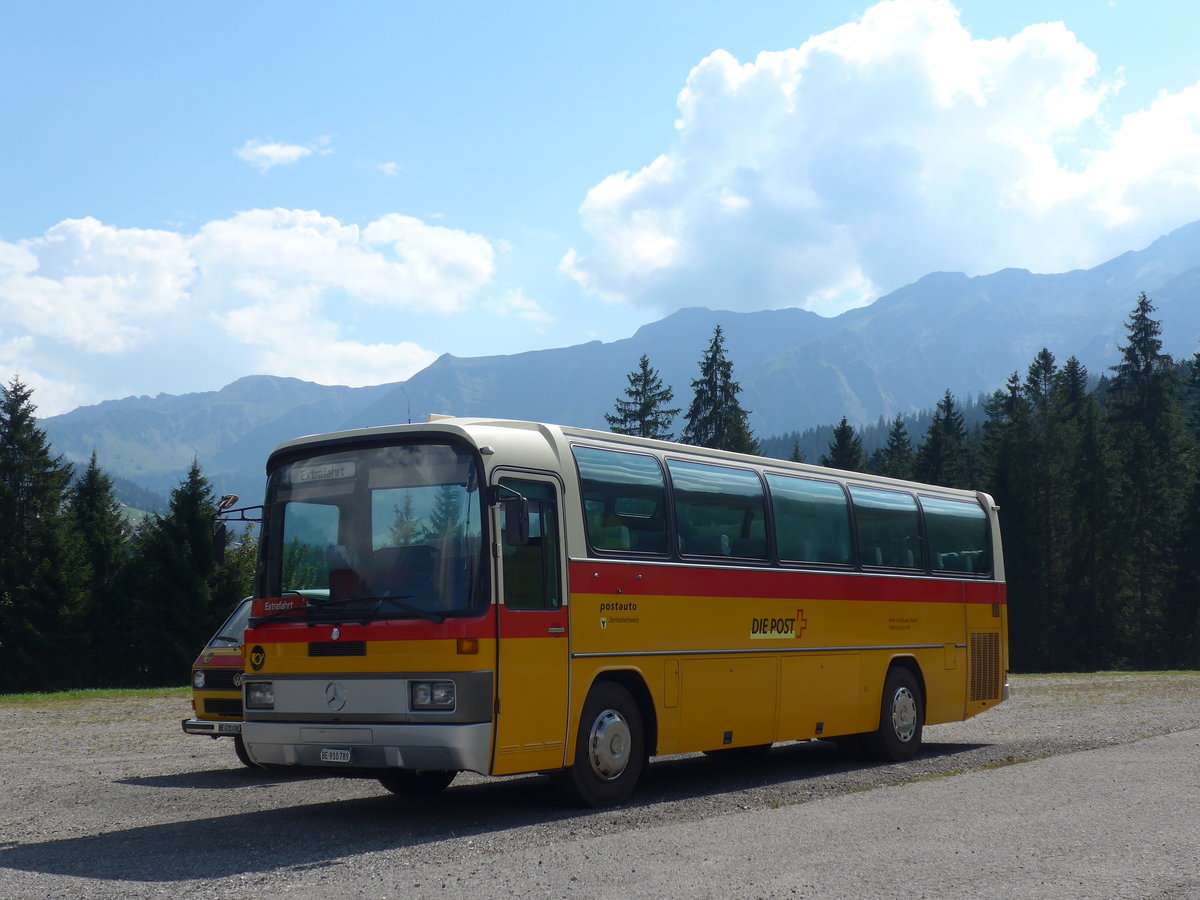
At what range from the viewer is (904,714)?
1612 cm

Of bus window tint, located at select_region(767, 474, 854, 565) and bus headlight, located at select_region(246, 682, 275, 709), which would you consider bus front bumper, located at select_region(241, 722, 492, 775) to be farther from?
bus window tint, located at select_region(767, 474, 854, 565)

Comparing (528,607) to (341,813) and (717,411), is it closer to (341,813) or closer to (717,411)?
(341,813)

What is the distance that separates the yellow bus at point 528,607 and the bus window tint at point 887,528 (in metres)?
1.15

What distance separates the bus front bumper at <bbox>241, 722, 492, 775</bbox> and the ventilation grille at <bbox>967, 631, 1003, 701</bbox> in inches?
388

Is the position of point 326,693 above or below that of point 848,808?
above

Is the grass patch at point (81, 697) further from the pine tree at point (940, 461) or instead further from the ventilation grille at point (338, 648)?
the pine tree at point (940, 461)

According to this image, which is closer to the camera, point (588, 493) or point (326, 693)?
Result: point (326, 693)

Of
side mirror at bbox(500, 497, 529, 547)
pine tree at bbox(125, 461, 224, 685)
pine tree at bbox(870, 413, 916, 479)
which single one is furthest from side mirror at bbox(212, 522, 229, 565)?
pine tree at bbox(870, 413, 916, 479)

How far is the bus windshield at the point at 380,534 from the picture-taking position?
33.4ft

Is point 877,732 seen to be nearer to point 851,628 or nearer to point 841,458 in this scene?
point 851,628

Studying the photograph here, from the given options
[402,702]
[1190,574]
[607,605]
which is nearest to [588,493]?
[607,605]

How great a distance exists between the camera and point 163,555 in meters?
58.8

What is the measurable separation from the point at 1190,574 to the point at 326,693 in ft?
230

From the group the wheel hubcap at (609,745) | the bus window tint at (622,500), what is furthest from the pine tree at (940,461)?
the wheel hubcap at (609,745)
